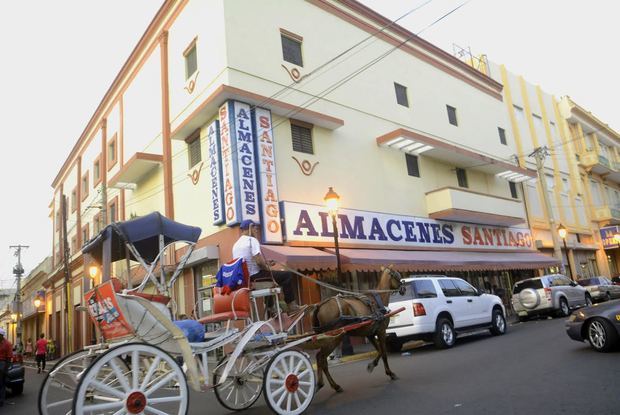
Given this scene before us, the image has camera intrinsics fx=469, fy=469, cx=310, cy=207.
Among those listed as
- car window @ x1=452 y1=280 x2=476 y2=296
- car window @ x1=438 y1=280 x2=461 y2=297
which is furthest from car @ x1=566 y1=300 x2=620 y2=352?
car window @ x1=452 y1=280 x2=476 y2=296

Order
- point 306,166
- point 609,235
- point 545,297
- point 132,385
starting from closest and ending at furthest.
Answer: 1. point 132,385
2. point 306,166
3. point 545,297
4. point 609,235

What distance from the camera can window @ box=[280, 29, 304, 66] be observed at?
16.9 metres

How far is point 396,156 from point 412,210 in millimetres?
Answer: 2383

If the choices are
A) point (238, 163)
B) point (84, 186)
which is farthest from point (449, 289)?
point (84, 186)

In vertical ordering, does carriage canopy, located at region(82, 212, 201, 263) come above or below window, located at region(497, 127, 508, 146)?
below

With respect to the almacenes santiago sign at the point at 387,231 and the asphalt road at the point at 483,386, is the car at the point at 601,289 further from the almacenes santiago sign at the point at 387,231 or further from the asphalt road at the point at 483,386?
the asphalt road at the point at 483,386

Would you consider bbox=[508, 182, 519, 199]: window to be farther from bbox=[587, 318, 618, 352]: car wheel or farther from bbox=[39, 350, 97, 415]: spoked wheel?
bbox=[39, 350, 97, 415]: spoked wheel

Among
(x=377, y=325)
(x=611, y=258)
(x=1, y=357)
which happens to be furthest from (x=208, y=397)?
(x=611, y=258)

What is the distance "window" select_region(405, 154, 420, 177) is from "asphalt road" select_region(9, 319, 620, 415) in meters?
10.8

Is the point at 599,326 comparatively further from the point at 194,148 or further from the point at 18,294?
the point at 18,294

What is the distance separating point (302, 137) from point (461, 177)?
10.6 metres

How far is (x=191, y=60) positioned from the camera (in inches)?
677

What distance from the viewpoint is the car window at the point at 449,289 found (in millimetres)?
12437

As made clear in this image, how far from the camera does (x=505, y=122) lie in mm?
28641
